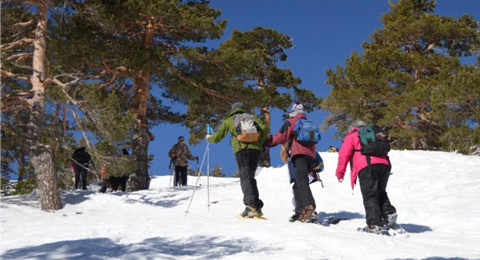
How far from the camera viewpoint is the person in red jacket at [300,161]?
634 centimetres

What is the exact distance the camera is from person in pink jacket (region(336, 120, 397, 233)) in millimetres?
5848

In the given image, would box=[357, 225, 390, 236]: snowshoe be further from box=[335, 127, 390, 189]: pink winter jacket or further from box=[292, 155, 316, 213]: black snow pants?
box=[292, 155, 316, 213]: black snow pants

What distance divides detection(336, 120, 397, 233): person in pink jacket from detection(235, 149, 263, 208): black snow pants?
137cm

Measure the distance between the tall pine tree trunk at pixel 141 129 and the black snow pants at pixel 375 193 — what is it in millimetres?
8980

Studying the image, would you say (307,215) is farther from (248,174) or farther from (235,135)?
(235,135)

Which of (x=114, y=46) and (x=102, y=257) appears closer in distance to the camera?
(x=102, y=257)

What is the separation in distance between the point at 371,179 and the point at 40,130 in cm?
663

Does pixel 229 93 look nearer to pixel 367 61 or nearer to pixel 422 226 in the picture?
pixel 422 226

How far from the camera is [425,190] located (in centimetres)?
1020

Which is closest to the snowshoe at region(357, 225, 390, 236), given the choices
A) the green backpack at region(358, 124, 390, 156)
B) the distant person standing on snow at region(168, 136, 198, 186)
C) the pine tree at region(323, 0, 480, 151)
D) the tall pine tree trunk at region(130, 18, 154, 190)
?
the green backpack at region(358, 124, 390, 156)

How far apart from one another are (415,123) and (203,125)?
11552mm

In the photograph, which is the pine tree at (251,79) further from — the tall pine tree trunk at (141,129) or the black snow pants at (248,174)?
the black snow pants at (248,174)

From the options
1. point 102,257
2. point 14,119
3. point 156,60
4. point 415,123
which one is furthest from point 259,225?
point 415,123

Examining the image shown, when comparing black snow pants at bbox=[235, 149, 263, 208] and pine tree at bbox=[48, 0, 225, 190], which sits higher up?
pine tree at bbox=[48, 0, 225, 190]
